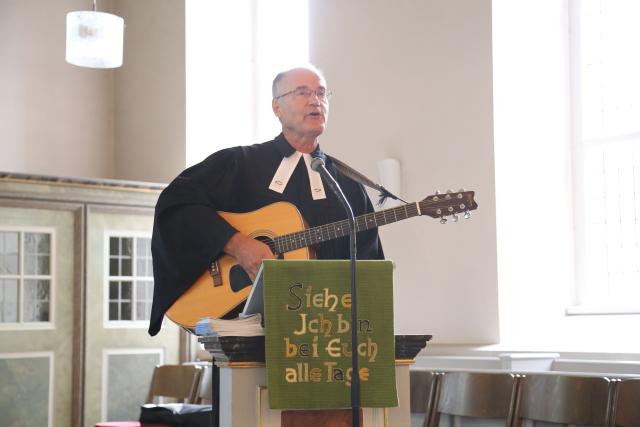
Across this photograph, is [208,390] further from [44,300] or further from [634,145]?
[634,145]

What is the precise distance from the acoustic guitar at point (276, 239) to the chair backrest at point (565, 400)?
3.05 ft

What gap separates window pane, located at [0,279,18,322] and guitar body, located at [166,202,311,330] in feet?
13.3

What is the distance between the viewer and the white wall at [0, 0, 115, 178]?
7.75 m

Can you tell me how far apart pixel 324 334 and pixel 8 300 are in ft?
16.1

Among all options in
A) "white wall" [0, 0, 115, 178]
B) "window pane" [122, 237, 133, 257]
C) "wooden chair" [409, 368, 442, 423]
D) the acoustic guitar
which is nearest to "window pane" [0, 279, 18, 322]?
"window pane" [122, 237, 133, 257]

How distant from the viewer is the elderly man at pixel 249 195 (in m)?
3.01

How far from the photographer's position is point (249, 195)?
3.16 meters

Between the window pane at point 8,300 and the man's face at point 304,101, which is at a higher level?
the man's face at point 304,101

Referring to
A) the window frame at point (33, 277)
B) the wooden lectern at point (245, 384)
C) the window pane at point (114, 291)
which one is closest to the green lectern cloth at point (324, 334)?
the wooden lectern at point (245, 384)

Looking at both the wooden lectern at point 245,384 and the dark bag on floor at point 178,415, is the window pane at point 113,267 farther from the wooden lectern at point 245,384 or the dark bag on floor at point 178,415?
the wooden lectern at point 245,384

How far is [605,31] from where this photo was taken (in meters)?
5.59

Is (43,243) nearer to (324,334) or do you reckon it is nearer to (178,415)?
(178,415)

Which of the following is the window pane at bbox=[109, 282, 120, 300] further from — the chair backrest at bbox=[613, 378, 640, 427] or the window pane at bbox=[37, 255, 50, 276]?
the chair backrest at bbox=[613, 378, 640, 427]

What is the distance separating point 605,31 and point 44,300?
4133mm
